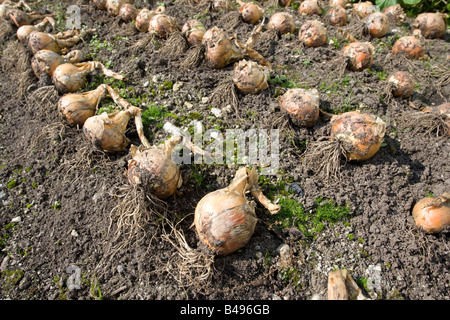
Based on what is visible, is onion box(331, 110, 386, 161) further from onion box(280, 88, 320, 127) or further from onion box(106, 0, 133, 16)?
onion box(106, 0, 133, 16)

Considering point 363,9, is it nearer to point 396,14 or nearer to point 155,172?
point 396,14

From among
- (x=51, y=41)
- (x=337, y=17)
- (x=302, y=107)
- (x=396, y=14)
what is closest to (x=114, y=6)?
(x=51, y=41)

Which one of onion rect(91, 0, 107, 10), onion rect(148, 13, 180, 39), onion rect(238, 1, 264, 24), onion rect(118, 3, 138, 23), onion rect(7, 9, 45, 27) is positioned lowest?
onion rect(238, 1, 264, 24)

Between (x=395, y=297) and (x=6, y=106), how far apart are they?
495 cm

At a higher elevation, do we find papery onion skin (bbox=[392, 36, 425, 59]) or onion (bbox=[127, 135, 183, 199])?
onion (bbox=[127, 135, 183, 199])

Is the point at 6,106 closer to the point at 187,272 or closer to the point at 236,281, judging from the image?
the point at 187,272

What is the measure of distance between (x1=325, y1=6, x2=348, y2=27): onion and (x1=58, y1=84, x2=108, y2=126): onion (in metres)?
4.22

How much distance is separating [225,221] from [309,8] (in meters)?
4.79

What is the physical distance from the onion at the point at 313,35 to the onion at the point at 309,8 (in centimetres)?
113

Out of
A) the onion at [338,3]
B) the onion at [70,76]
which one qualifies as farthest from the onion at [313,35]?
the onion at [70,76]

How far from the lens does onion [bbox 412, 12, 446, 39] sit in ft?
16.3

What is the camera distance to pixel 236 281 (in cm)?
229

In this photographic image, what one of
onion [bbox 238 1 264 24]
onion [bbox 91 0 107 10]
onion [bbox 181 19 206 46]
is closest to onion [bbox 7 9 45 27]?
onion [bbox 91 0 107 10]

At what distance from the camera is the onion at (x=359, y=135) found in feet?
9.20
